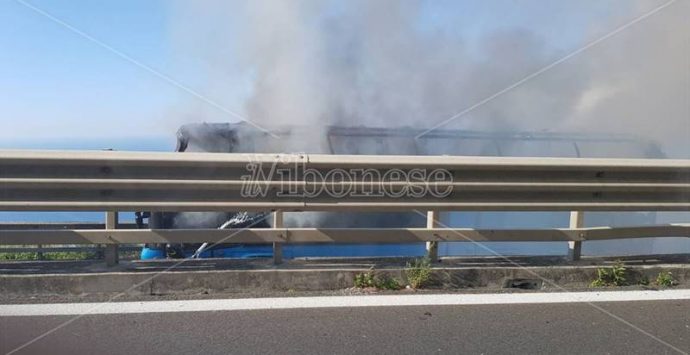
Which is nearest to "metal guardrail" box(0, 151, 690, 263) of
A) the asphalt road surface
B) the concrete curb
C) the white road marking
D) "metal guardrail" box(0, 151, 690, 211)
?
"metal guardrail" box(0, 151, 690, 211)

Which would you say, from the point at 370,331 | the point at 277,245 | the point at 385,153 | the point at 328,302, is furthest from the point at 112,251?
the point at 385,153

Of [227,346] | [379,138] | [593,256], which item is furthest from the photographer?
[379,138]

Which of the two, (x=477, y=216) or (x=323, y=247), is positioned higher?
(x=477, y=216)

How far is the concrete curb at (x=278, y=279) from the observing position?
3.57 metres

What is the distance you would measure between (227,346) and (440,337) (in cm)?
109

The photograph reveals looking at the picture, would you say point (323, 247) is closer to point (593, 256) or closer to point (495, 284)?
point (495, 284)

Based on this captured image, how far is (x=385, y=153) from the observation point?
18.2ft

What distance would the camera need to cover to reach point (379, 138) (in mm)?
5531

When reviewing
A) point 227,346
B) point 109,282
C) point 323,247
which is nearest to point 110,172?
point 109,282

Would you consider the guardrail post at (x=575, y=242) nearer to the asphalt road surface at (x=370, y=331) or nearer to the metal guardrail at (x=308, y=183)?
the metal guardrail at (x=308, y=183)

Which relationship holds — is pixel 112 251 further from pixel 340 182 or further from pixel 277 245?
pixel 340 182

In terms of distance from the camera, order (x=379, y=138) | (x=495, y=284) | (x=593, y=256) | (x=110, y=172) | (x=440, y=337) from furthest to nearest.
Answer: (x=379, y=138)
(x=593, y=256)
(x=495, y=284)
(x=110, y=172)
(x=440, y=337)

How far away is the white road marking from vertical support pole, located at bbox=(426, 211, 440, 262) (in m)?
0.43

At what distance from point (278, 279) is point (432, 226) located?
1.09 m
